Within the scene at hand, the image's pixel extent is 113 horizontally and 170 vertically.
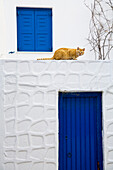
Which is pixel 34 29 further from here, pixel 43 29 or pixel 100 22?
pixel 100 22

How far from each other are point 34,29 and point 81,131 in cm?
399

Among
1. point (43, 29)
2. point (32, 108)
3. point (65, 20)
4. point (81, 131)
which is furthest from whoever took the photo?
point (43, 29)

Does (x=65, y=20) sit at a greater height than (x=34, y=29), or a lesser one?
greater

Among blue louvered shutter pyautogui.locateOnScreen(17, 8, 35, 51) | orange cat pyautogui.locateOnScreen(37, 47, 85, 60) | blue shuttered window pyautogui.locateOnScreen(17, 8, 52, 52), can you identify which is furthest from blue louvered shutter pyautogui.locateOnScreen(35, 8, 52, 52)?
orange cat pyautogui.locateOnScreen(37, 47, 85, 60)

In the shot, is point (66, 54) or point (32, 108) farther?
point (66, 54)

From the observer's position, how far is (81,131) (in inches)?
240

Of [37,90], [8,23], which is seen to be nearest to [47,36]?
[8,23]

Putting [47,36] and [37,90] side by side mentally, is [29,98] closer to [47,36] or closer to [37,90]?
[37,90]

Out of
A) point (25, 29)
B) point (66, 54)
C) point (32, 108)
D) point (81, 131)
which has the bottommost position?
point (81, 131)

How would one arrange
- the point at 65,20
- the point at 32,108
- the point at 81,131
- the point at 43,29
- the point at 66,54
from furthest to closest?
the point at 43,29
the point at 65,20
the point at 66,54
the point at 81,131
the point at 32,108

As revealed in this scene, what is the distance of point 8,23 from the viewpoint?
8430 millimetres

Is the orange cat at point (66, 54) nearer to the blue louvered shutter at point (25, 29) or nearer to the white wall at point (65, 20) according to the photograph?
the white wall at point (65, 20)

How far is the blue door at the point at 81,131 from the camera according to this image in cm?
606

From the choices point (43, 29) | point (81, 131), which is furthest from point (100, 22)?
point (81, 131)
